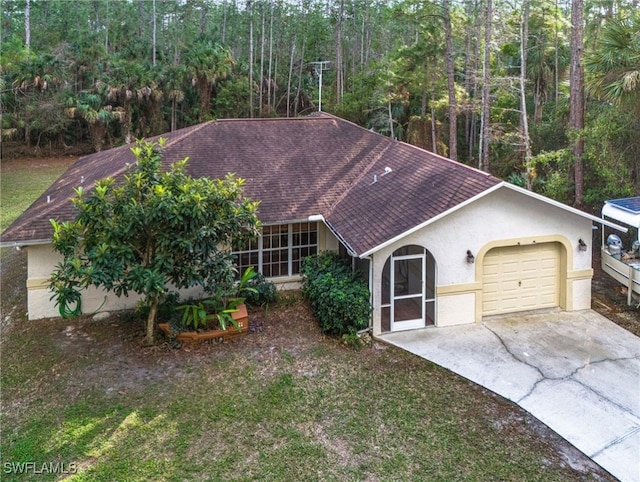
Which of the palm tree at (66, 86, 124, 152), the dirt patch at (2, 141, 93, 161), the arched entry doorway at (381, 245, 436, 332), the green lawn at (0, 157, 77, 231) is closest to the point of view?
the arched entry doorway at (381, 245, 436, 332)

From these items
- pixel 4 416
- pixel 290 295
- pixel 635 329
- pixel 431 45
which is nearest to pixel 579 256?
pixel 635 329

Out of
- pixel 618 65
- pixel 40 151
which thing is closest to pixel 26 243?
pixel 618 65

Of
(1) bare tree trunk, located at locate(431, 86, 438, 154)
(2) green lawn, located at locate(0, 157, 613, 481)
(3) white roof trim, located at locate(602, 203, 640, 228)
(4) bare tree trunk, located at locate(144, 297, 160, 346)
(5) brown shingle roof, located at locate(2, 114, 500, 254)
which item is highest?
(1) bare tree trunk, located at locate(431, 86, 438, 154)

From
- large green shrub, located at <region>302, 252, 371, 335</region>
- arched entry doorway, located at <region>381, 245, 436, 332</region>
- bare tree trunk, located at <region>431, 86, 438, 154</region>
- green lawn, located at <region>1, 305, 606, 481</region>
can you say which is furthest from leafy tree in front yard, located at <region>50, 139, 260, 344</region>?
bare tree trunk, located at <region>431, 86, 438, 154</region>

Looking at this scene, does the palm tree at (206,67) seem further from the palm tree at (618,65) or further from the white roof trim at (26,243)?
the white roof trim at (26,243)

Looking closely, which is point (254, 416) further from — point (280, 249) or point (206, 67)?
point (206, 67)

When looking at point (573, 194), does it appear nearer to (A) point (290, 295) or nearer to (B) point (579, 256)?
(B) point (579, 256)

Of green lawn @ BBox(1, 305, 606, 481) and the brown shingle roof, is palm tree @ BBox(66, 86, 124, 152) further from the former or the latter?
green lawn @ BBox(1, 305, 606, 481)
